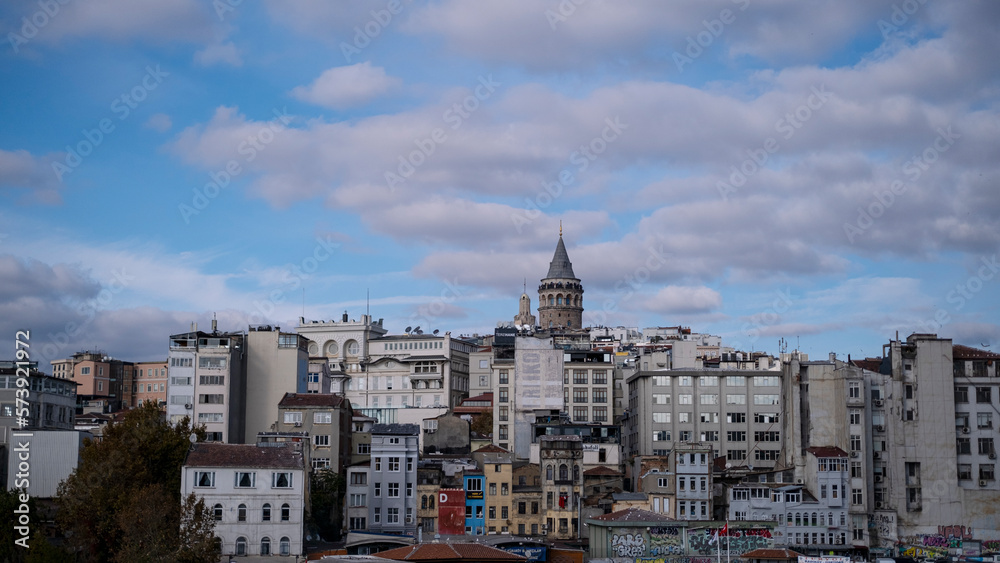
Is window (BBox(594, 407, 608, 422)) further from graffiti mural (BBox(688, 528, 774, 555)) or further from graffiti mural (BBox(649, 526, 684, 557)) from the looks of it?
graffiti mural (BBox(649, 526, 684, 557))

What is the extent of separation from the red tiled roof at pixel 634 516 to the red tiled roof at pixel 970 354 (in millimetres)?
32826

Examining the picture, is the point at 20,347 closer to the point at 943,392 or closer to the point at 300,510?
the point at 300,510

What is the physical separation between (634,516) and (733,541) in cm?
820

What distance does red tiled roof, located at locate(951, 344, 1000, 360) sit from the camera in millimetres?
108938

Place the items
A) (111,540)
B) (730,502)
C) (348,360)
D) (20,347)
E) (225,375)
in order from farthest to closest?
(348,360) < (225,375) < (730,502) < (111,540) < (20,347)

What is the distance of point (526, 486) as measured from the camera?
99.4 metres

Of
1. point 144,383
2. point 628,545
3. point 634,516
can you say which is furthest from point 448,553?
point 144,383

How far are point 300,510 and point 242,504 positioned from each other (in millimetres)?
3958

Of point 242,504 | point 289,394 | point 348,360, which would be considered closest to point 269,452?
point 242,504

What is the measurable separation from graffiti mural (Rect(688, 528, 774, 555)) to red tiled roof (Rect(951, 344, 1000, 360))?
2673 centimetres

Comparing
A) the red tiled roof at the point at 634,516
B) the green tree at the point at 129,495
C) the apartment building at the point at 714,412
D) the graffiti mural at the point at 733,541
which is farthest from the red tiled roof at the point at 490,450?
the green tree at the point at 129,495

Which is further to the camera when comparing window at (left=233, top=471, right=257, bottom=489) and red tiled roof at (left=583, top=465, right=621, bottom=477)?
red tiled roof at (left=583, top=465, right=621, bottom=477)

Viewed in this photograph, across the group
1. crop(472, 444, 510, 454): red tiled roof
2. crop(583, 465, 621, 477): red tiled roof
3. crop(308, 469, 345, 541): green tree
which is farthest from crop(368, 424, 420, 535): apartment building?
crop(583, 465, 621, 477): red tiled roof

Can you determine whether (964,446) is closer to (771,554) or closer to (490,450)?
(771,554)
